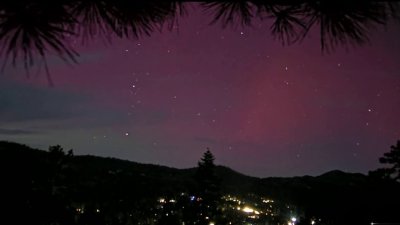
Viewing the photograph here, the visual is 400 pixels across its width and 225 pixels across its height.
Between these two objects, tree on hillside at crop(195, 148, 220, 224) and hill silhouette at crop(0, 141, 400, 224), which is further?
tree on hillside at crop(195, 148, 220, 224)

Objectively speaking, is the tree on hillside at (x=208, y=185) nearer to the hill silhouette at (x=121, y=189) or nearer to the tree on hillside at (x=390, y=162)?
the hill silhouette at (x=121, y=189)

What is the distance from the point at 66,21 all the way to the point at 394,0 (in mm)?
1906

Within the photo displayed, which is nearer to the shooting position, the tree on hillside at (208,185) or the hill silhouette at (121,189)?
the hill silhouette at (121,189)

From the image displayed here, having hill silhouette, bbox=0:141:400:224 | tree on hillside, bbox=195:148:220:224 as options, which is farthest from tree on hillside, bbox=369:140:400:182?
tree on hillside, bbox=195:148:220:224

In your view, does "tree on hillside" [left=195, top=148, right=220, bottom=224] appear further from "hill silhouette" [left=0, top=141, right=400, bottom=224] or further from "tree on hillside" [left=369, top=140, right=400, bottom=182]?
"tree on hillside" [left=369, top=140, right=400, bottom=182]

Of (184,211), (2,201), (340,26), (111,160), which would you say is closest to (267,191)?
(111,160)

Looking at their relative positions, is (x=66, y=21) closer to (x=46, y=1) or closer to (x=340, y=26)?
(x=46, y=1)

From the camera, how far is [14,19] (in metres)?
2.37

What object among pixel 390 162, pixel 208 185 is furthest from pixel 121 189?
pixel 390 162

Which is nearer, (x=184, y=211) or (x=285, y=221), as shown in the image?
(x=184, y=211)

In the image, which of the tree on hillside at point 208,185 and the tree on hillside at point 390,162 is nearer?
the tree on hillside at point 390,162

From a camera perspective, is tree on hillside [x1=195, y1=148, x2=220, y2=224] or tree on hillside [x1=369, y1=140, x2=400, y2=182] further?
tree on hillside [x1=195, y1=148, x2=220, y2=224]

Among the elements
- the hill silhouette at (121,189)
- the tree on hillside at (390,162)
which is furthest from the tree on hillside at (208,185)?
the tree on hillside at (390,162)

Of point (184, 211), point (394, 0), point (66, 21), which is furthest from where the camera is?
point (184, 211)
